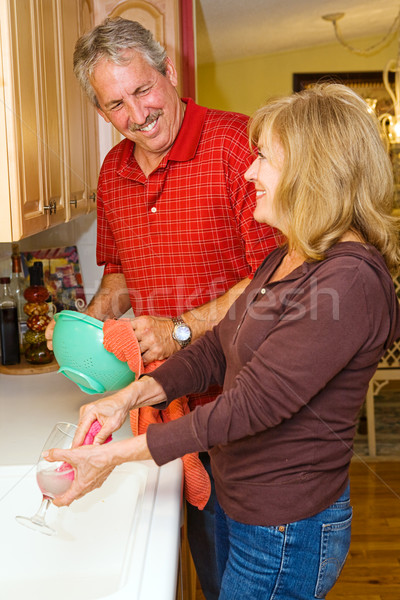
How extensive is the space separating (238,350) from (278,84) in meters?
4.50

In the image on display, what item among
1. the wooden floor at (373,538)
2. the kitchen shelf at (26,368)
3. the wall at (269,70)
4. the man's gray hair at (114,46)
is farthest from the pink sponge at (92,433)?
the wall at (269,70)

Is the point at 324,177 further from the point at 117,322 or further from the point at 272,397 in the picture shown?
the point at 117,322

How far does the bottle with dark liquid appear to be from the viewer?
6.49 feet

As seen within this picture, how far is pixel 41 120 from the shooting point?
57.1 inches

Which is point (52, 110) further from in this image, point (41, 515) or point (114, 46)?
point (41, 515)

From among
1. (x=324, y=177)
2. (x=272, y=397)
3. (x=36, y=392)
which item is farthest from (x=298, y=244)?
(x=36, y=392)

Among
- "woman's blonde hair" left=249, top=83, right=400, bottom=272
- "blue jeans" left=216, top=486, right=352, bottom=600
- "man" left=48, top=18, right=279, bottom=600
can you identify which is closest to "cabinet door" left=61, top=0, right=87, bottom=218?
"man" left=48, top=18, right=279, bottom=600

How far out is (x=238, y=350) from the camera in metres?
1.07

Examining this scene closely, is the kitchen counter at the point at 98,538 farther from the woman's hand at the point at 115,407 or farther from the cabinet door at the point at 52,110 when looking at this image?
the cabinet door at the point at 52,110

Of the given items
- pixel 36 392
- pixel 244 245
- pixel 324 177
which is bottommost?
pixel 36 392

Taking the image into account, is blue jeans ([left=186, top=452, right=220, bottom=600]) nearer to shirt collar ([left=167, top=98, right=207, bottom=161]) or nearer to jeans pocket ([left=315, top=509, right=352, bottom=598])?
jeans pocket ([left=315, top=509, right=352, bottom=598])

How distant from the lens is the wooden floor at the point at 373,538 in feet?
7.75

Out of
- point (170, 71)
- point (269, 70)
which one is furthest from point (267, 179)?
point (269, 70)

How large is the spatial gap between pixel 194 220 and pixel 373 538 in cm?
180
